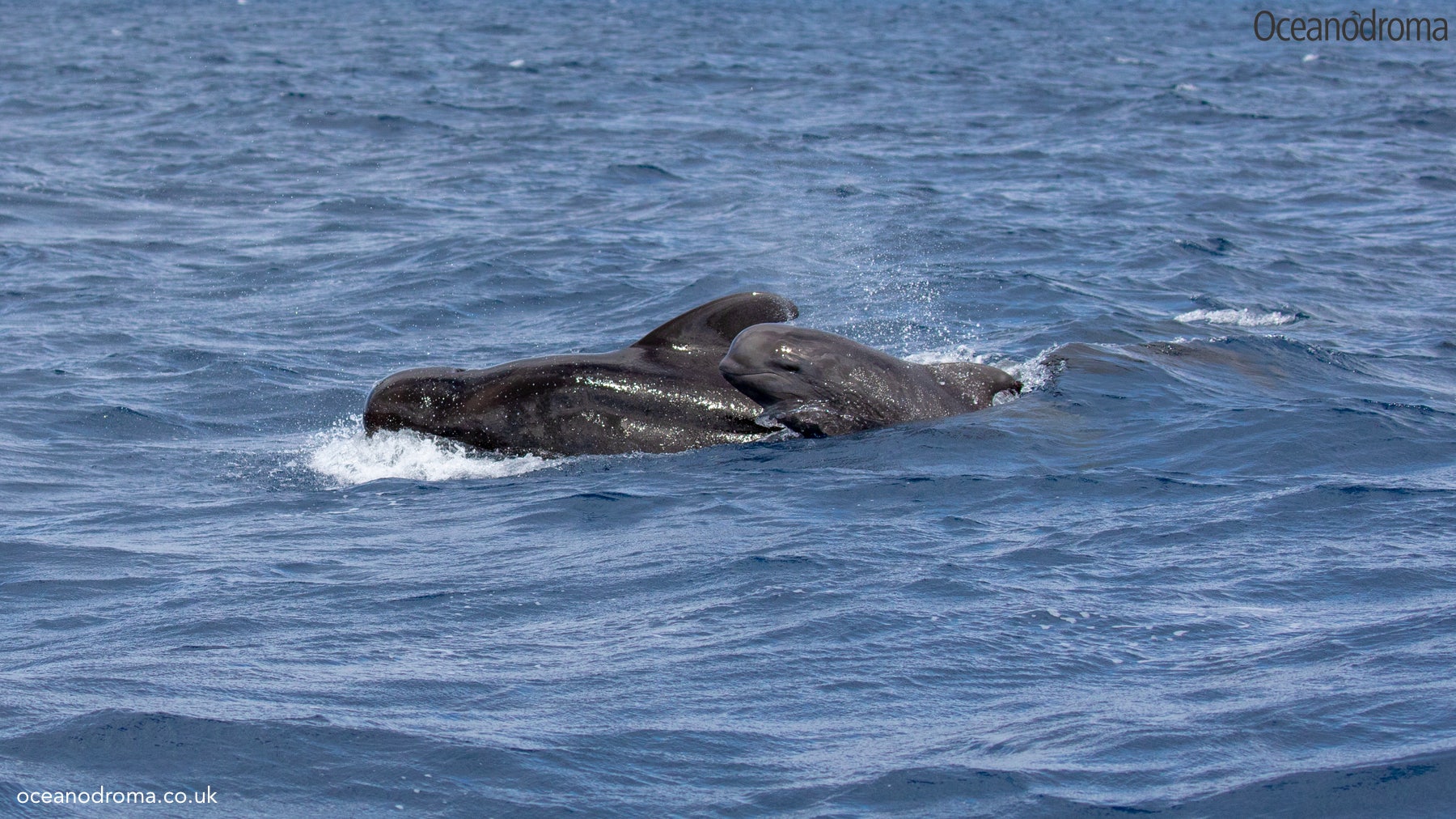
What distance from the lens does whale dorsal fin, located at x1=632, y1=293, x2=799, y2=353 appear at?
1121cm

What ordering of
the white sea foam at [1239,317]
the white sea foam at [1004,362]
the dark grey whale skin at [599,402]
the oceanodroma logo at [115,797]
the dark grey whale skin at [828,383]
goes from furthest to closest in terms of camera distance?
1. the white sea foam at [1239,317]
2. the white sea foam at [1004,362]
3. the dark grey whale skin at [599,402]
4. the dark grey whale skin at [828,383]
5. the oceanodroma logo at [115,797]

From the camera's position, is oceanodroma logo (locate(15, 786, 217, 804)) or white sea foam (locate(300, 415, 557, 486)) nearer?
oceanodroma logo (locate(15, 786, 217, 804))

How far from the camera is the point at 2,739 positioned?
650 centimetres

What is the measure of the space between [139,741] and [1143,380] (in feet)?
28.0

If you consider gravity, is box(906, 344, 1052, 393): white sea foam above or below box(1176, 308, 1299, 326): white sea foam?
above

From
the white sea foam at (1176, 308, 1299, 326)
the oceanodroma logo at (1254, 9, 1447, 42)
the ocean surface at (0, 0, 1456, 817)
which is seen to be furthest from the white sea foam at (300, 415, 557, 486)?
the oceanodroma logo at (1254, 9, 1447, 42)

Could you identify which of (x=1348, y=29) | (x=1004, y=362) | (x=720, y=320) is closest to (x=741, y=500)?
(x=720, y=320)

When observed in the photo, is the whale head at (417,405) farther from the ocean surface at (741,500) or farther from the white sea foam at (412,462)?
the ocean surface at (741,500)

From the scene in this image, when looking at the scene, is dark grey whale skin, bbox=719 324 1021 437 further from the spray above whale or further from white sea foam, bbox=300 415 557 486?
white sea foam, bbox=300 415 557 486

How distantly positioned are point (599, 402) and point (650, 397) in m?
0.37

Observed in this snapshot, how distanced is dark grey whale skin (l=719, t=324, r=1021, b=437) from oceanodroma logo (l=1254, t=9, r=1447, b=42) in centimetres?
4771

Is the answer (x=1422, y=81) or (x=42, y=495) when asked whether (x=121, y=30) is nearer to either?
(x=1422, y=81)

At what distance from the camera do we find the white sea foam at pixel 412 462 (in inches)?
432

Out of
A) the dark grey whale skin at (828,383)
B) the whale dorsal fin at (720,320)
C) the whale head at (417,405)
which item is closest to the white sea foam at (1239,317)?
the dark grey whale skin at (828,383)
